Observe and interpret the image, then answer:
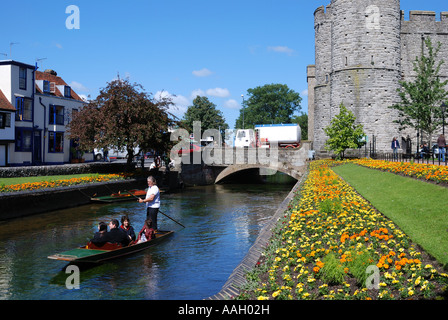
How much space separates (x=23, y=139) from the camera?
4028 centimetres

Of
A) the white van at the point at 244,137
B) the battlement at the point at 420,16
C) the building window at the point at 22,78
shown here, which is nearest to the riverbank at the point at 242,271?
the building window at the point at 22,78

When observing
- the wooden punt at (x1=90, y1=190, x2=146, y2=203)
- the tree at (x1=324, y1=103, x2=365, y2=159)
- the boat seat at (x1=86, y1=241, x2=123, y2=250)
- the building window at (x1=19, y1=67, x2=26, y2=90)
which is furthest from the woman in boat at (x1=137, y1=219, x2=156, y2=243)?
the building window at (x1=19, y1=67, x2=26, y2=90)

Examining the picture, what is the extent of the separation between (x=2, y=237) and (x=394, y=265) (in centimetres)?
1523

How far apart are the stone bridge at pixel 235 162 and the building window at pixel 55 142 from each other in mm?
13611

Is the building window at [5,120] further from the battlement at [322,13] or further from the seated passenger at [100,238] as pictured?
the battlement at [322,13]

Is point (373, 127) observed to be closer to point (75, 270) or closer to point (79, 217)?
point (79, 217)

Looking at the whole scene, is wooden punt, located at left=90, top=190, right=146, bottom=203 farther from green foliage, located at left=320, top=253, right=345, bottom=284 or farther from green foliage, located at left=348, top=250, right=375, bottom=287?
green foliage, located at left=320, top=253, right=345, bottom=284

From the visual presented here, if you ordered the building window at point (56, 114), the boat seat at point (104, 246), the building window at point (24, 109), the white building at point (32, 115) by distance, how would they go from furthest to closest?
the building window at point (56, 114)
the building window at point (24, 109)
the white building at point (32, 115)
the boat seat at point (104, 246)

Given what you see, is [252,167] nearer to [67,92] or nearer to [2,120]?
[67,92]

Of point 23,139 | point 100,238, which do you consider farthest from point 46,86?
point 100,238

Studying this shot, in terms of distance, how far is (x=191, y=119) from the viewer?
8538cm

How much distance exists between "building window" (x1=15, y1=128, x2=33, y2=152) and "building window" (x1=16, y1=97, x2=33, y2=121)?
1.15m

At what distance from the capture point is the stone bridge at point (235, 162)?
43.0 metres

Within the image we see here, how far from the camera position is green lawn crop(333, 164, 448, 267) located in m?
8.98
